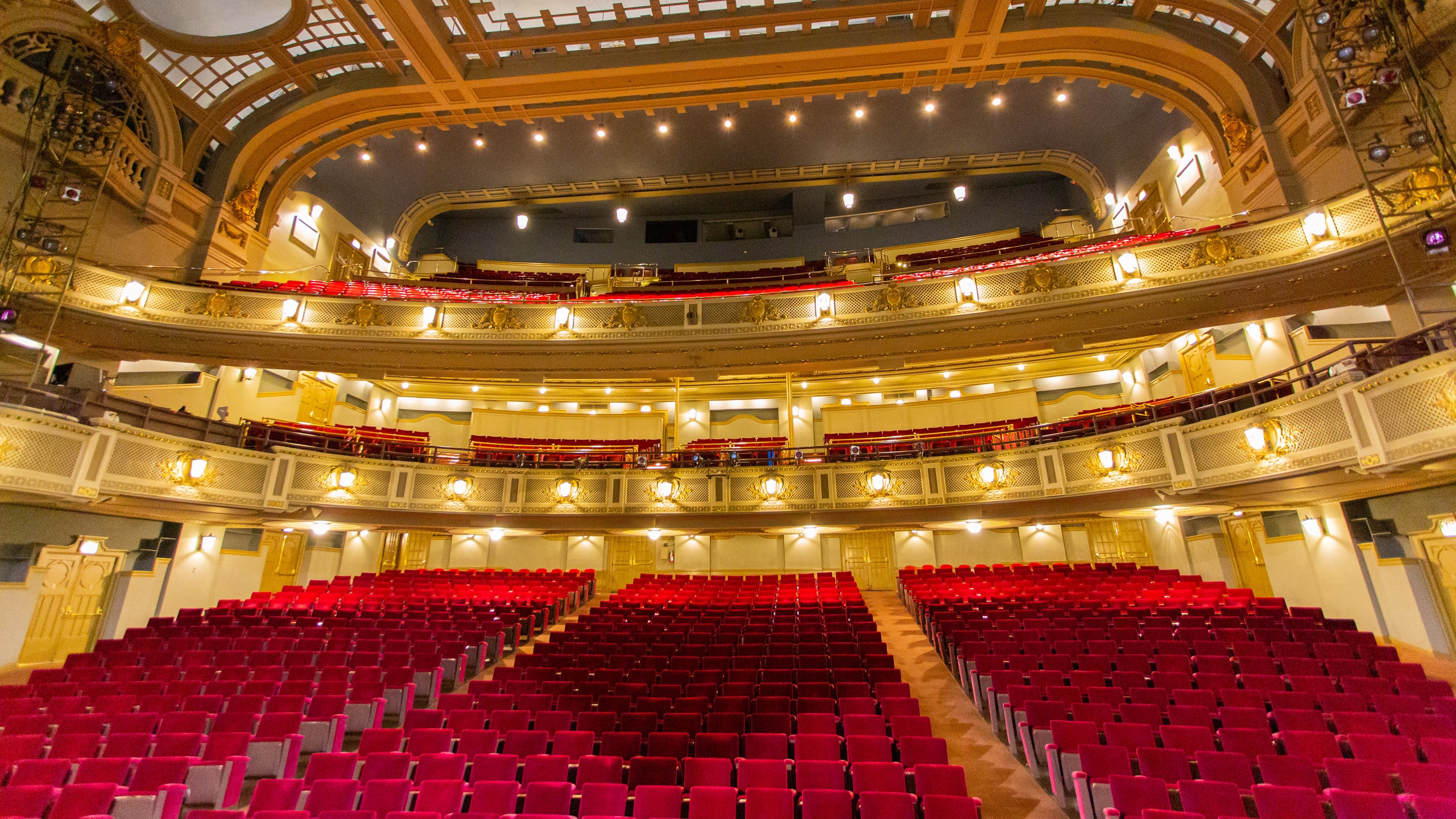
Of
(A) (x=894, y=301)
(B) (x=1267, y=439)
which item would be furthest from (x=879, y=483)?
(B) (x=1267, y=439)

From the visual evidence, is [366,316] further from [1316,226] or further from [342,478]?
[1316,226]

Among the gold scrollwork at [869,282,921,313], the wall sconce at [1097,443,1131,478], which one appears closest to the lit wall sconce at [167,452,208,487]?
the gold scrollwork at [869,282,921,313]

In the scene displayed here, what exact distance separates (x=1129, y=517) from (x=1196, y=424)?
354 centimetres

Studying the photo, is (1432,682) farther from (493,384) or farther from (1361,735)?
(493,384)

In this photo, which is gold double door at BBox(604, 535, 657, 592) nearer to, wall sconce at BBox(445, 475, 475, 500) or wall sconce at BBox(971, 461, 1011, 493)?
wall sconce at BBox(445, 475, 475, 500)

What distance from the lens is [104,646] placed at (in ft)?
21.8

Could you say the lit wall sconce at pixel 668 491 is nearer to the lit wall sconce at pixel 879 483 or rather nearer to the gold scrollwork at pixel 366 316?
the lit wall sconce at pixel 879 483

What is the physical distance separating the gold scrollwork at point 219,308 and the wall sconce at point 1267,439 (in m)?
15.3

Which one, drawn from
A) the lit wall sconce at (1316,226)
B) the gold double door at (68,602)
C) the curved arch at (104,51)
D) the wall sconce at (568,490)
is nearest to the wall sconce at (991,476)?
the lit wall sconce at (1316,226)

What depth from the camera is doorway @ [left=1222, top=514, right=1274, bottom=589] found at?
9391mm

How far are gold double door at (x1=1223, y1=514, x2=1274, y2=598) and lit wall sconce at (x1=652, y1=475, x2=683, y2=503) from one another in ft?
29.1

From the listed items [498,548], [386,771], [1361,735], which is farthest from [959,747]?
[498,548]

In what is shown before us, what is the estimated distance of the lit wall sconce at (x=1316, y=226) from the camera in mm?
8477

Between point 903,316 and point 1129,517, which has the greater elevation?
point 903,316
